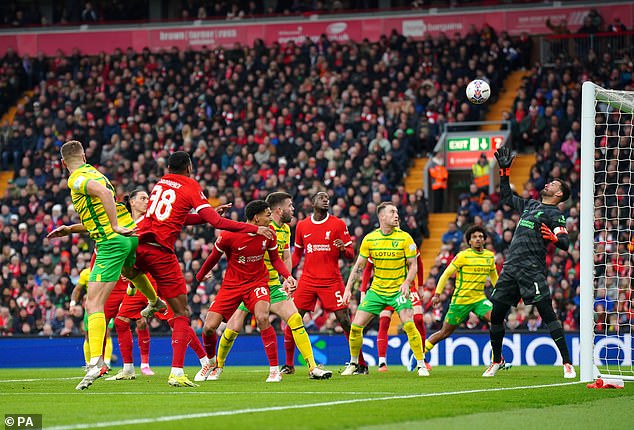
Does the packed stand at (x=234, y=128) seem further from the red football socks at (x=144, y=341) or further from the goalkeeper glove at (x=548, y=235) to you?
the goalkeeper glove at (x=548, y=235)

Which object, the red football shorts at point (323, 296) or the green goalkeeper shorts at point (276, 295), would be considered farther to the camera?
the red football shorts at point (323, 296)

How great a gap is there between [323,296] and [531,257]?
3.69m

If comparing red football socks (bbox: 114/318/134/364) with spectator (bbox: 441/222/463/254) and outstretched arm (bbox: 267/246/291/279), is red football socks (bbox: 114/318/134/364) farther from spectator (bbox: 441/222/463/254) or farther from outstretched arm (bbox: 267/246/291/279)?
spectator (bbox: 441/222/463/254)

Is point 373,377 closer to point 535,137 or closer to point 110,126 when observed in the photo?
point 535,137

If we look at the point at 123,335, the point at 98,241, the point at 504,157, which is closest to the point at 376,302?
the point at 504,157

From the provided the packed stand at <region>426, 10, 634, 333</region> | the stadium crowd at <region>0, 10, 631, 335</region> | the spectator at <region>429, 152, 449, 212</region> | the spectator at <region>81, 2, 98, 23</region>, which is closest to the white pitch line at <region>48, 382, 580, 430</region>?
the packed stand at <region>426, 10, 634, 333</region>

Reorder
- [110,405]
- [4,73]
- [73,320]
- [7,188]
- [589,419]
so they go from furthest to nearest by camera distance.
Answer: [4,73], [7,188], [73,320], [110,405], [589,419]

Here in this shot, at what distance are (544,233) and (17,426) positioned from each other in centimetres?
717

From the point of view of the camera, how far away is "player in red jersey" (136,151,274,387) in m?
12.1

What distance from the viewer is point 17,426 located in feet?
26.8

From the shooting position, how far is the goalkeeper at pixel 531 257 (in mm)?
13664

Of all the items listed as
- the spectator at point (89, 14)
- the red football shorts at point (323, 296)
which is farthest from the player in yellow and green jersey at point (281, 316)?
the spectator at point (89, 14)

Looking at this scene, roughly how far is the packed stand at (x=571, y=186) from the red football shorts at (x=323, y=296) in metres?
5.16

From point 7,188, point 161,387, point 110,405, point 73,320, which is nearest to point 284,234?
point 161,387
